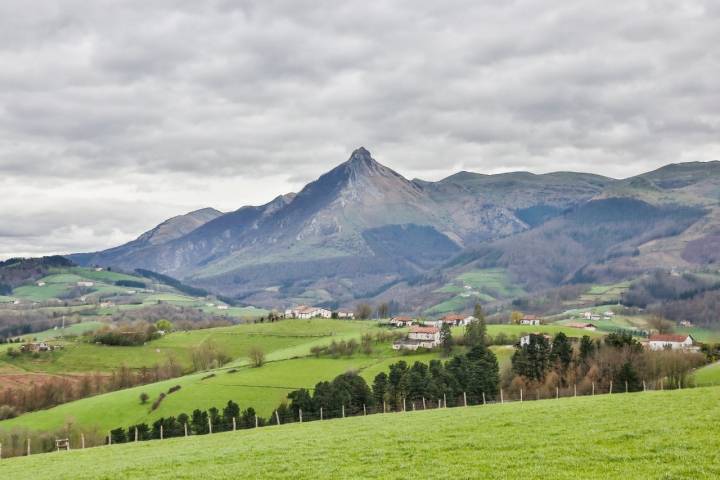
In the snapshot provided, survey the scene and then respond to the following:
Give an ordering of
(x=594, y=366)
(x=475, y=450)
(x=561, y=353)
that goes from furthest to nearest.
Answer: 1. (x=561, y=353)
2. (x=594, y=366)
3. (x=475, y=450)

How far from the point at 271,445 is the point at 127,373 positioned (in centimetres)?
13797

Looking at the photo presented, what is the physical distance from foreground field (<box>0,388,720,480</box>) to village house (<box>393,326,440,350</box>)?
126m

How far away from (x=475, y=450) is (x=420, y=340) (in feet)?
501

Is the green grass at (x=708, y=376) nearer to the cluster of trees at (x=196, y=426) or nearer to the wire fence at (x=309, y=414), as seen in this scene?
the wire fence at (x=309, y=414)

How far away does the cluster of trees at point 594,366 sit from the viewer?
91.6 metres

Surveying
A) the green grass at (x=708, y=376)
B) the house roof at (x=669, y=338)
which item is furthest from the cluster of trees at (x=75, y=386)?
the house roof at (x=669, y=338)

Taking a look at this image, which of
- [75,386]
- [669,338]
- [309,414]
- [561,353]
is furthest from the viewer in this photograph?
[669,338]

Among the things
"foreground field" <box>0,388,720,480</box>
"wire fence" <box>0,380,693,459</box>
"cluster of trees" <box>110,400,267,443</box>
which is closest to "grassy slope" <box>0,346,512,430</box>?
"cluster of trees" <box>110,400,267,443</box>

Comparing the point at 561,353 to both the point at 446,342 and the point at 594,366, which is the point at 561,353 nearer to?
the point at 594,366

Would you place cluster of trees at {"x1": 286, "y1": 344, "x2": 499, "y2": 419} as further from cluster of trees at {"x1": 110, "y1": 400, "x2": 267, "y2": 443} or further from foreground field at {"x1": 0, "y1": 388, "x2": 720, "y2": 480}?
foreground field at {"x1": 0, "y1": 388, "x2": 720, "y2": 480}

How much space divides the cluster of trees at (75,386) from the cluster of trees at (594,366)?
94.6 metres

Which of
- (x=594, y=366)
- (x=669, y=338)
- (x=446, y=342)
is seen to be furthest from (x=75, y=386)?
(x=669, y=338)

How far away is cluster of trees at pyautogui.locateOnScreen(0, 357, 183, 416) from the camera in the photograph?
144750 mm

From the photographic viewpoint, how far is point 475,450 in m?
30.4
